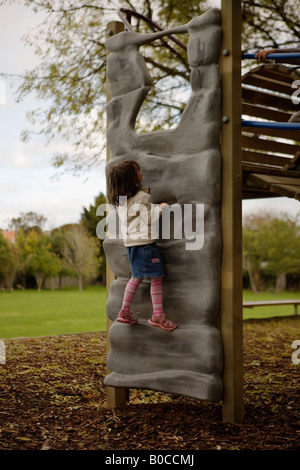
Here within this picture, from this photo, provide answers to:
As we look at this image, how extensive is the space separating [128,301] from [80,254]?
11.8 m

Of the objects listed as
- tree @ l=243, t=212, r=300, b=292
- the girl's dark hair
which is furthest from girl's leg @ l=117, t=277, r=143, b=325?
tree @ l=243, t=212, r=300, b=292

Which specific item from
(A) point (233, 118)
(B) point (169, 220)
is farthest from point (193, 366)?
(A) point (233, 118)

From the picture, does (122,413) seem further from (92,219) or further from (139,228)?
(92,219)

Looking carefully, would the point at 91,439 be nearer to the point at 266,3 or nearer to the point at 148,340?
the point at 148,340

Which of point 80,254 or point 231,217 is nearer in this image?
point 231,217

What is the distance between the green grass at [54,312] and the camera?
33.1ft

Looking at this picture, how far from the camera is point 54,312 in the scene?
40.3 ft

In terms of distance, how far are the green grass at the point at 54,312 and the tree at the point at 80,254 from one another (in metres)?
0.61

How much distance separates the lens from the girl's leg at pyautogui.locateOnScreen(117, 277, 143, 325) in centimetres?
378

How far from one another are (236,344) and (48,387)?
231 cm

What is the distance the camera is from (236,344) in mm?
3559

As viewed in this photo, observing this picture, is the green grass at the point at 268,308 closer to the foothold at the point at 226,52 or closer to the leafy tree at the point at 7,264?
the leafy tree at the point at 7,264

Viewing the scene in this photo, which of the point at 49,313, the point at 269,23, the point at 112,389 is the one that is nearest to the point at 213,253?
the point at 112,389

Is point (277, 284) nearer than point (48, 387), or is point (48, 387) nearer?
point (48, 387)
